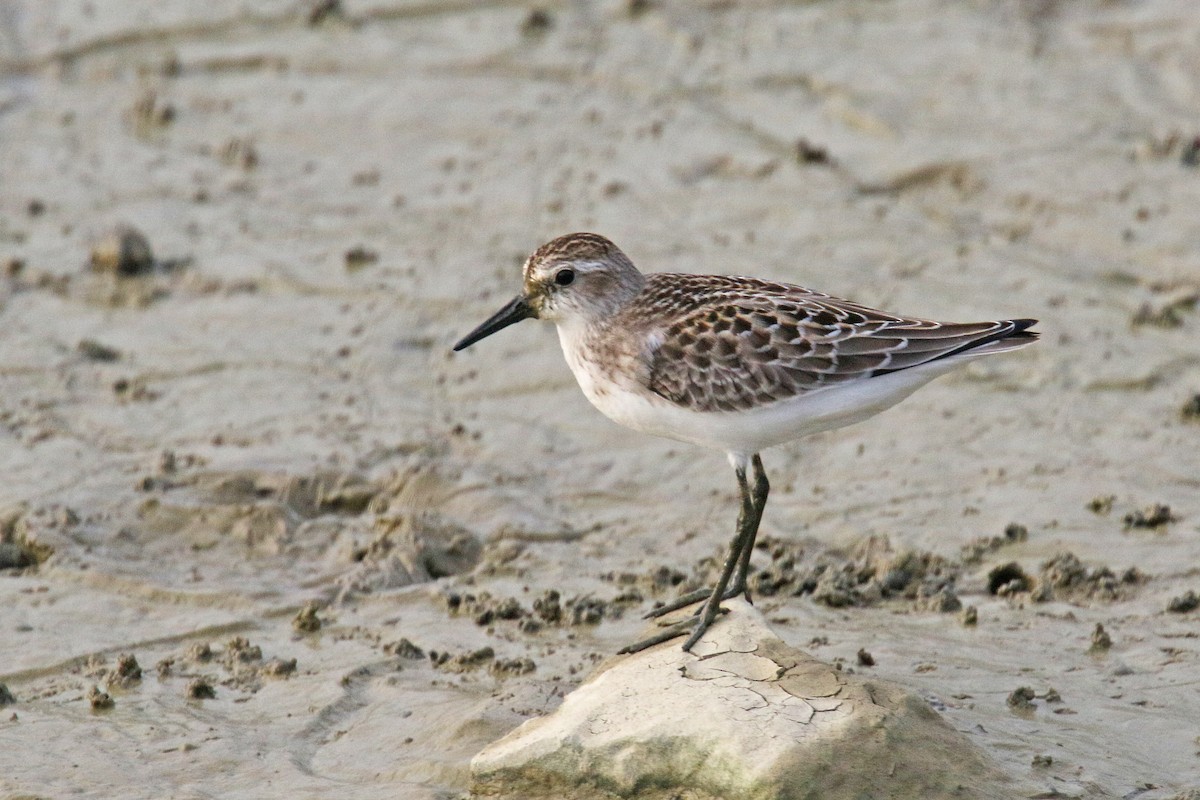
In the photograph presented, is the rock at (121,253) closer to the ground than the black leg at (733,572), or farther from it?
farther from it

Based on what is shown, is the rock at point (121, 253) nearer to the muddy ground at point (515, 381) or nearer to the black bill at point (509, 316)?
the muddy ground at point (515, 381)

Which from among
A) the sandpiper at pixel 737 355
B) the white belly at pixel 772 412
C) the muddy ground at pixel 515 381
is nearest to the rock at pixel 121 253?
the muddy ground at pixel 515 381

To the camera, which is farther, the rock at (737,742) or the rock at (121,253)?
the rock at (121,253)

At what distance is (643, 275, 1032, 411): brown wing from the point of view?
711cm

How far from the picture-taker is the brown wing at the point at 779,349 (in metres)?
7.11

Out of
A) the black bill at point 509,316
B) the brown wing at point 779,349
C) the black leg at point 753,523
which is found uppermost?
the black bill at point 509,316

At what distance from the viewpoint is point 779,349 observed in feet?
23.5

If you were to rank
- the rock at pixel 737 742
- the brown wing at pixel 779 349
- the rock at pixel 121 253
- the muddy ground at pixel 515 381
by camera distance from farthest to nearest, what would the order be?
the rock at pixel 121 253
the muddy ground at pixel 515 381
the brown wing at pixel 779 349
the rock at pixel 737 742

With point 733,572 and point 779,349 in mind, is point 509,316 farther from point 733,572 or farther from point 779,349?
point 733,572

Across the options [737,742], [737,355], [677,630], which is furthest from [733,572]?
[737,742]

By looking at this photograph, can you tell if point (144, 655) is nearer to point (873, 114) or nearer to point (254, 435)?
point (254, 435)

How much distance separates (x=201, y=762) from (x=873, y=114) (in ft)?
26.2

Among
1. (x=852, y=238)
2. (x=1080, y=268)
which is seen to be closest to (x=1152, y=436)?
(x=1080, y=268)

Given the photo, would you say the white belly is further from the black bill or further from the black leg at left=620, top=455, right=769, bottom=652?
the black bill
